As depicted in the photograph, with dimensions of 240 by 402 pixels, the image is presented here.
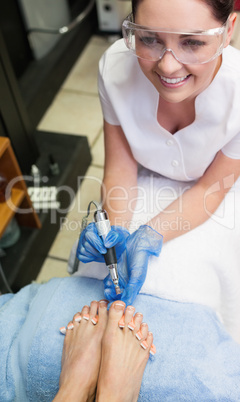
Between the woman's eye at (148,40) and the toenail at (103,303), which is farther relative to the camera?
the toenail at (103,303)

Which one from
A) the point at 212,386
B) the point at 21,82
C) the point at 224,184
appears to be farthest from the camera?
the point at 21,82

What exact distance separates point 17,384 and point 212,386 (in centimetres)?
45

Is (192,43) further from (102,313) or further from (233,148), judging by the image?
(102,313)

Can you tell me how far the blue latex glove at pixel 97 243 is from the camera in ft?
3.21

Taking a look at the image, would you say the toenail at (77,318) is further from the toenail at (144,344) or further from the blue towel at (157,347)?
the toenail at (144,344)

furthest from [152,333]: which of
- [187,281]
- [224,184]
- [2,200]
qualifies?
[2,200]

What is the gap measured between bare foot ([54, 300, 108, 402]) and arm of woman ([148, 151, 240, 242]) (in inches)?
11.3

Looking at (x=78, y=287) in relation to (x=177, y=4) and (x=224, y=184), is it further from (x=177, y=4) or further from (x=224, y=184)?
(x=177, y=4)

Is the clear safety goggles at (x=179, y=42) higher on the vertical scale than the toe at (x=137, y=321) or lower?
higher

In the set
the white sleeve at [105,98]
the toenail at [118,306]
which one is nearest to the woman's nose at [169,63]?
the white sleeve at [105,98]

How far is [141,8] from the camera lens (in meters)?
0.82

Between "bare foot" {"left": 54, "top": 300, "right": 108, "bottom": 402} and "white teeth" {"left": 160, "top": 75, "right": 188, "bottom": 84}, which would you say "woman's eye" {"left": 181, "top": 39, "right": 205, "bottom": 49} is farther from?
"bare foot" {"left": 54, "top": 300, "right": 108, "bottom": 402}

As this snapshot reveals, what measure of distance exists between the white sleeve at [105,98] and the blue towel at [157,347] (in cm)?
48

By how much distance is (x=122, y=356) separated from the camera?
92 cm
